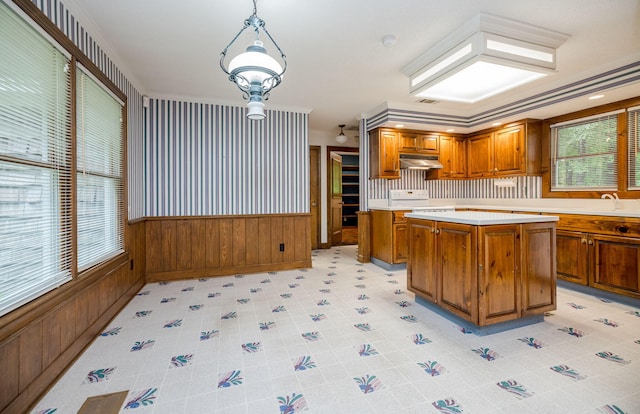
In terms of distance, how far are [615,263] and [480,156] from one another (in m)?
2.50

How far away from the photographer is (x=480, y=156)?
5.07m

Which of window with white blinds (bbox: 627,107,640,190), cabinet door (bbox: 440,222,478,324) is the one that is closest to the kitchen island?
cabinet door (bbox: 440,222,478,324)

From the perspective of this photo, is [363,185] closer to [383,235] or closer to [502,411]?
[383,235]

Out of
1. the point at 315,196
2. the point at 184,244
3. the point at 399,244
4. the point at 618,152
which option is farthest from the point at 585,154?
the point at 184,244

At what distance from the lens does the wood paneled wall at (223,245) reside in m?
4.02

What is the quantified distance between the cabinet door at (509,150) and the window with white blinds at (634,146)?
110 centimetres

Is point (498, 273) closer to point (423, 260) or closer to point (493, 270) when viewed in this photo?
point (493, 270)

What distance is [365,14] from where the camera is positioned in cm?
235

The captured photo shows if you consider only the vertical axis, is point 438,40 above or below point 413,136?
above

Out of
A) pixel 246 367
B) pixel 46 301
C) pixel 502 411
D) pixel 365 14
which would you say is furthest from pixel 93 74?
pixel 502 411

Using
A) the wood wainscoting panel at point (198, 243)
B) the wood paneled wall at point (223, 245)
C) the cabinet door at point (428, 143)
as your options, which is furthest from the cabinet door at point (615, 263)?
the wood wainscoting panel at point (198, 243)

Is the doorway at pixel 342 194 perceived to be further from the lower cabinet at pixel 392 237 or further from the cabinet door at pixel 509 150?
the cabinet door at pixel 509 150

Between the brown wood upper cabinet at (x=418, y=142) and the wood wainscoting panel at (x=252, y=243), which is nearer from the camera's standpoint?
the wood wainscoting panel at (x=252, y=243)

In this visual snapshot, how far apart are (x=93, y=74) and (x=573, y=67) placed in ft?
16.1
